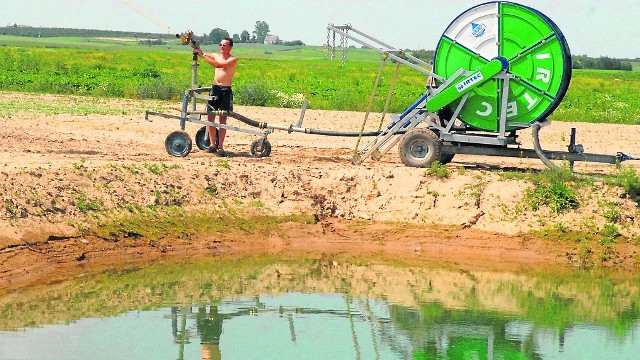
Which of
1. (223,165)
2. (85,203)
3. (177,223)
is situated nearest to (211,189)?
(223,165)

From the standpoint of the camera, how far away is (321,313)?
12.1 meters

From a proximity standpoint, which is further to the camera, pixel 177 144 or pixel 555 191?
pixel 177 144

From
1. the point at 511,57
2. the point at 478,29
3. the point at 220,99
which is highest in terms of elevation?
the point at 478,29

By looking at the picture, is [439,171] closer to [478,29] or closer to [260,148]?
[478,29]

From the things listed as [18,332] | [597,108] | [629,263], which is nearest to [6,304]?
[18,332]

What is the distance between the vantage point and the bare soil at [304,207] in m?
13.6

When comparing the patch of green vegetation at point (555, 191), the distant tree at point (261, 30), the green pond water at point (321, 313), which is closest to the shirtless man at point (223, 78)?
the green pond water at point (321, 313)

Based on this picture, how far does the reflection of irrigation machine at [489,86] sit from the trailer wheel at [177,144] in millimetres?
2519

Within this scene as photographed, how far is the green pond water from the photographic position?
34.9 ft

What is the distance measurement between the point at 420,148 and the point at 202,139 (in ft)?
11.8

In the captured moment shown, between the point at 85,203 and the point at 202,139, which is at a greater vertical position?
the point at 202,139

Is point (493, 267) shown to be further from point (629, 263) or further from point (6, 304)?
point (6, 304)

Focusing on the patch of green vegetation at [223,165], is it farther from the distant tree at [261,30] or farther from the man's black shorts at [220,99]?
the distant tree at [261,30]

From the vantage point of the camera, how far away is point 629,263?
14.2 m
